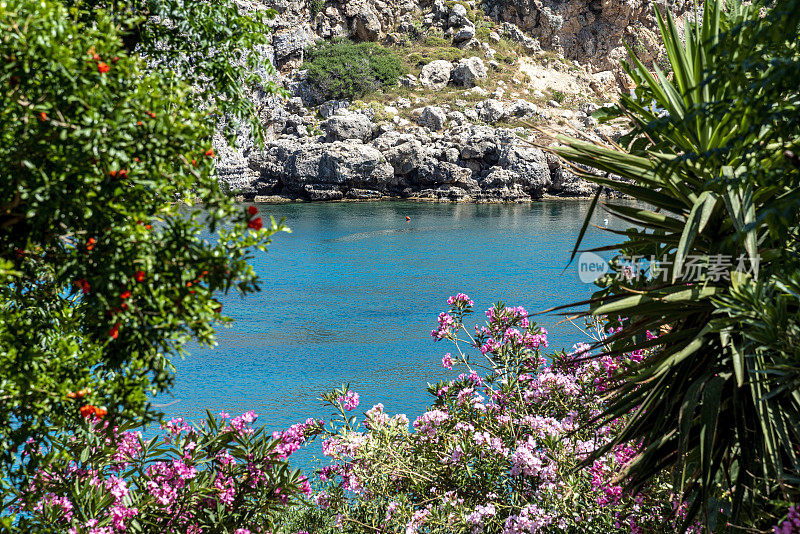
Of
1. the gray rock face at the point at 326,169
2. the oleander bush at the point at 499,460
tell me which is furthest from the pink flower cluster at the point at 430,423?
the gray rock face at the point at 326,169

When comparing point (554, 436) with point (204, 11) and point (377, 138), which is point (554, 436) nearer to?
A: point (204, 11)

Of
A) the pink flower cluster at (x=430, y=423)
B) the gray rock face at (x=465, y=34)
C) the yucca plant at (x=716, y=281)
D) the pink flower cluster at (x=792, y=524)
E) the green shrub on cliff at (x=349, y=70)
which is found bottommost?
the pink flower cluster at (x=430, y=423)

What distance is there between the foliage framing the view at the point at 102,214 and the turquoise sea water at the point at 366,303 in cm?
783

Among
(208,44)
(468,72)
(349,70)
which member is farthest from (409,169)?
(208,44)

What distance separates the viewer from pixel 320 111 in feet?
186

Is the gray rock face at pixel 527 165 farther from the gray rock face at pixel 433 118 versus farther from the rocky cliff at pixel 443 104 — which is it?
the gray rock face at pixel 433 118

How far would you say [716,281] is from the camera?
3025 mm

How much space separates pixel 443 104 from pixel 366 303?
4217 centimetres

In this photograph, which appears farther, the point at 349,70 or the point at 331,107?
the point at 349,70

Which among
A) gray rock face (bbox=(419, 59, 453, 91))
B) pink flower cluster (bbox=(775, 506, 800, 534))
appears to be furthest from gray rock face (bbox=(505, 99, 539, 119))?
pink flower cluster (bbox=(775, 506, 800, 534))

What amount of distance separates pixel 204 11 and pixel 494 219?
3424 centimetres

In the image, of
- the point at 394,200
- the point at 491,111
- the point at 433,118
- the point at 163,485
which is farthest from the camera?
the point at 491,111

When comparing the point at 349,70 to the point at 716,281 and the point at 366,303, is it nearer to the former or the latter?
the point at 366,303

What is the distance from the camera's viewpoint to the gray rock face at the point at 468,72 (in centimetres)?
5966
